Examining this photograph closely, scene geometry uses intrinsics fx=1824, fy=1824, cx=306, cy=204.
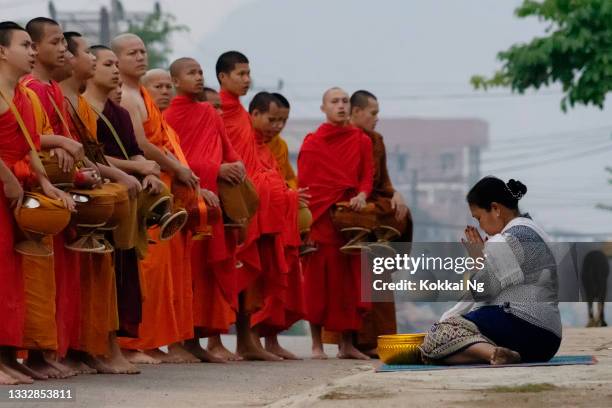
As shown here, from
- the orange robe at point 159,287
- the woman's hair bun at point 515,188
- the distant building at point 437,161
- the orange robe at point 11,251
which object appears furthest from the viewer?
the distant building at point 437,161

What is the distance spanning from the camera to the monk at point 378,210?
14039 mm

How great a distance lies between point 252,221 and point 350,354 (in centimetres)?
150

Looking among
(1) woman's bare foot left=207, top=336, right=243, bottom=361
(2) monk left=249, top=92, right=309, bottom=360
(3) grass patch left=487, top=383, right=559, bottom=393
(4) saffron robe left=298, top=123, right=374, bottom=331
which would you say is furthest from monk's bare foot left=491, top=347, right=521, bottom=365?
(4) saffron robe left=298, top=123, right=374, bottom=331

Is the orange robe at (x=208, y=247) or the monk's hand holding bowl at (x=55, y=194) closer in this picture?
the monk's hand holding bowl at (x=55, y=194)

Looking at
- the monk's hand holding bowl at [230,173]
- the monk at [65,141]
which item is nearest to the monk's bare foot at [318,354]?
the monk's hand holding bowl at [230,173]

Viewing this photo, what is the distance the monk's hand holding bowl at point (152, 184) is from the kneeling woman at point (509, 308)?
1.92 m

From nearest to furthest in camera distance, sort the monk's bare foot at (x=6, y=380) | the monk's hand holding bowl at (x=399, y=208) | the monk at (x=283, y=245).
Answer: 1. the monk's bare foot at (x=6, y=380)
2. the monk at (x=283, y=245)
3. the monk's hand holding bowl at (x=399, y=208)

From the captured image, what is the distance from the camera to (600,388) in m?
8.56

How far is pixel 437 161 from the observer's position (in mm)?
138875

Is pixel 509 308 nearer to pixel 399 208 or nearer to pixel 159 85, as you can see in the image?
pixel 159 85

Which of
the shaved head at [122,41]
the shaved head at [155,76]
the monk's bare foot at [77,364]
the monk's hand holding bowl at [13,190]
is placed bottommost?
the monk's bare foot at [77,364]

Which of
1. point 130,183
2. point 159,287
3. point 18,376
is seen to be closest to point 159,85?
point 159,287

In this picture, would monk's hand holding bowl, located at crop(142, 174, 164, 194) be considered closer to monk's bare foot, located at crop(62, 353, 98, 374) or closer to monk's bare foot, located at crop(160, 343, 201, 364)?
monk's bare foot, located at crop(62, 353, 98, 374)

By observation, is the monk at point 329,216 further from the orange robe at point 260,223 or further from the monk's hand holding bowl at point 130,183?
the monk's hand holding bowl at point 130,183
